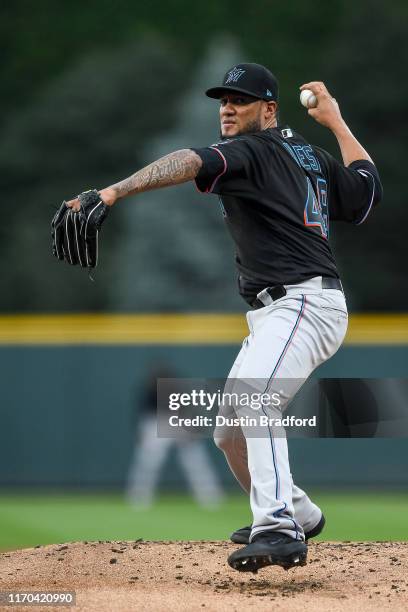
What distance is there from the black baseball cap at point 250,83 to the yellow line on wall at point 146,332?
7638mm

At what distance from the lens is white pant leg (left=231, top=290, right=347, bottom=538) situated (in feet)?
15.7

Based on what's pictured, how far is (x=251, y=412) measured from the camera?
482 cm

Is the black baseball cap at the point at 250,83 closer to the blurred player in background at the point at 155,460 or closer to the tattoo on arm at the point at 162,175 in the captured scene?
the tattoo on arm at the point at 162,175

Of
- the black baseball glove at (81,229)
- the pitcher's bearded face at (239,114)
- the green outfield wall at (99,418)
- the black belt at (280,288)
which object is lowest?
the green outfield wall at (99,418)

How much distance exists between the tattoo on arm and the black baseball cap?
57 centimetres

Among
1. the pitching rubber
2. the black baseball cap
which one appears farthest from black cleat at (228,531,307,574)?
the black baseball cap

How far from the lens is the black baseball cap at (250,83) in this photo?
5105 millimetres

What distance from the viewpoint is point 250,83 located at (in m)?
5.12

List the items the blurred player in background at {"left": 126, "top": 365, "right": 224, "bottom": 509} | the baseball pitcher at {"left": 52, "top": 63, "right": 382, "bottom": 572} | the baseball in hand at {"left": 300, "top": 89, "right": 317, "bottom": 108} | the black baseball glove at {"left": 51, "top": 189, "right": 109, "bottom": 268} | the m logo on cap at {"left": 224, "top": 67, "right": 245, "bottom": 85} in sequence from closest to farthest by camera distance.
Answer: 1. the black baseball glove at {"left": 51, "top": 189, "right": 109, "bottom": 268}
2. the baseball pitcher at {"left": 52, "top": 63, "right": 382, "bottom": 572}
3. the m logo on cap at {"left": 224, "top": 67, "right": 245, "bottom": 85}
4. the baseball in hand at {"left": 300, "top": 89, "right": 317, "bottom": 108}
5. the blurred player in background at {"left": 126, "top": 365, "right": 224, "bottom": 509}

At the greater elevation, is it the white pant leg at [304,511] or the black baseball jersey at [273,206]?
the black baseball jersey at [273,206]

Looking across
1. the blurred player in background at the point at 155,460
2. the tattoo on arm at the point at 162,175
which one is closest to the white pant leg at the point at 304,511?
the tattoo on arm at the point at 162,175

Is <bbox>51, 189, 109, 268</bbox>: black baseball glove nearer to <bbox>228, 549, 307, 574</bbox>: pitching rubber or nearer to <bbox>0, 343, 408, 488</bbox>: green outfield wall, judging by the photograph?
<bbox>228, 549, 307, 574</bbox>: pitching rubber

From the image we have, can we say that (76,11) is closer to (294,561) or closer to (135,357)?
(135,357)

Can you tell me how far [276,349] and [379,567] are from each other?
1387 mm
